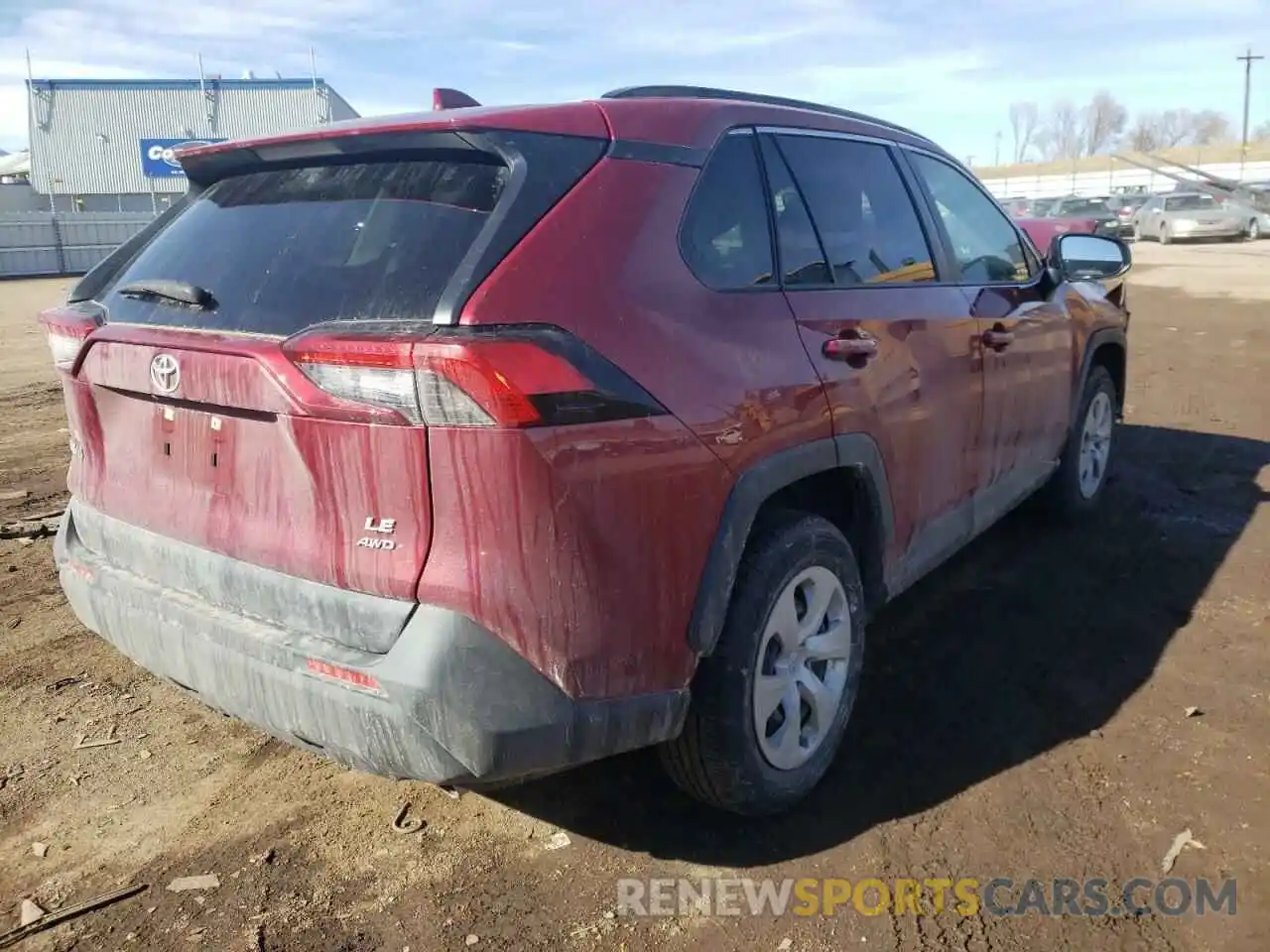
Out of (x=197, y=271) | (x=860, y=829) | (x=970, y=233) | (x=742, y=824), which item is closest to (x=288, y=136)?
(x=197, y=271)

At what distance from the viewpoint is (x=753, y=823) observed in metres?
2.94

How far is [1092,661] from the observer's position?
12.6 feet

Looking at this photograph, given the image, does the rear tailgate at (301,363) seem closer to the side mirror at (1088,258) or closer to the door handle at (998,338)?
the door handle at (998,338)

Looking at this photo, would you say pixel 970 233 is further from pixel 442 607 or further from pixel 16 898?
pixel 16 898

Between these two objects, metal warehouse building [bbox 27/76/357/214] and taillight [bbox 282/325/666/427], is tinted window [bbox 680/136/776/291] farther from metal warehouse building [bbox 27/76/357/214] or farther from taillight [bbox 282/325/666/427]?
metal warehouse building [bbox 27/76/357/214]

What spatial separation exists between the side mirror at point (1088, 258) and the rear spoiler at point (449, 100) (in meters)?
3.02

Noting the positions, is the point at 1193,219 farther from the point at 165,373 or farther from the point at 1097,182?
the point at 1097,182

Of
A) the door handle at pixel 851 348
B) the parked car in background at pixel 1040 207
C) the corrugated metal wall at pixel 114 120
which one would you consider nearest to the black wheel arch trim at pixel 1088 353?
the door handle at pixel 851 348

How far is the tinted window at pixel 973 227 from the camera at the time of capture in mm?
3998

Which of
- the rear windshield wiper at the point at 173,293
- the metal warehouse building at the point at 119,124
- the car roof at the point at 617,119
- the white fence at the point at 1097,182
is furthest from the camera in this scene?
the white fence at the point at 1097,182

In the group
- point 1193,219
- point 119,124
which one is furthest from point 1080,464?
point 119,124

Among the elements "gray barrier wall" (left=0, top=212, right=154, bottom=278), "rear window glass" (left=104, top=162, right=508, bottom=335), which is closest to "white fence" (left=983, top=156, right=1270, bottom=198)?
"gray barrier wall" (left=0, top=212, right=154, bottom=278)

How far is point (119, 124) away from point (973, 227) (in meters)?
53.8

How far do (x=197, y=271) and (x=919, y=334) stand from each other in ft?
7.13
